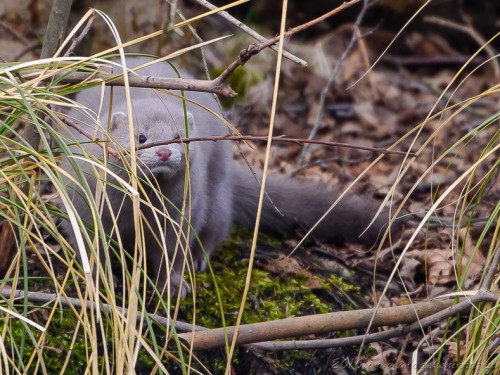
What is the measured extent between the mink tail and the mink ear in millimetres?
1004

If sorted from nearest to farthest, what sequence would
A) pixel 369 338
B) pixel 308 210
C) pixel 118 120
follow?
pixel 369 338 → pixel 118 120 → pixel 308 210

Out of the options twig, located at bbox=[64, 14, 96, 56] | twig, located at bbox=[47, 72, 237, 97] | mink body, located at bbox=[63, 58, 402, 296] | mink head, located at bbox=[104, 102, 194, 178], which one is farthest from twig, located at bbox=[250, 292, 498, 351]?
twig, located at bbox=[64, 14, 96, 56]

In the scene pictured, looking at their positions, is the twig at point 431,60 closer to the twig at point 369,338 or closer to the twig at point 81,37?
the twig at point 369,338

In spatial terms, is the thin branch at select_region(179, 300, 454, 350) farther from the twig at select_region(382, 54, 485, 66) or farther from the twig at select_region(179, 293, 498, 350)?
the twig at select_region(382, 54, 485, 66)

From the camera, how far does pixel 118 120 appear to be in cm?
408

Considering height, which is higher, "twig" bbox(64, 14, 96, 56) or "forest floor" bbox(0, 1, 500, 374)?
"twig" bbox(64, 14, 96, 56)

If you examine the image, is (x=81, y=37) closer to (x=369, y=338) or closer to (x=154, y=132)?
(x=154, y=132)

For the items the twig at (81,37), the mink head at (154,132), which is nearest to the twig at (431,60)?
the mink head at (154,132)

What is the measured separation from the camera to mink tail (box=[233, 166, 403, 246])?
4734 mm

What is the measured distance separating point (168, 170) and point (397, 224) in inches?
59.1

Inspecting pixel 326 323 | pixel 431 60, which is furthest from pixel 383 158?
pixel 326 323

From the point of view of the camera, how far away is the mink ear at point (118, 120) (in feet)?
13.3

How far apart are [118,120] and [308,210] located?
1.35m

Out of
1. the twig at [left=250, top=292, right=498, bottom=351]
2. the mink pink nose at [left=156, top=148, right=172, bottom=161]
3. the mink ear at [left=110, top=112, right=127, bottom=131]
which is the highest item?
the mink ear at [left=110, top=112, right=127, bottom=131]
